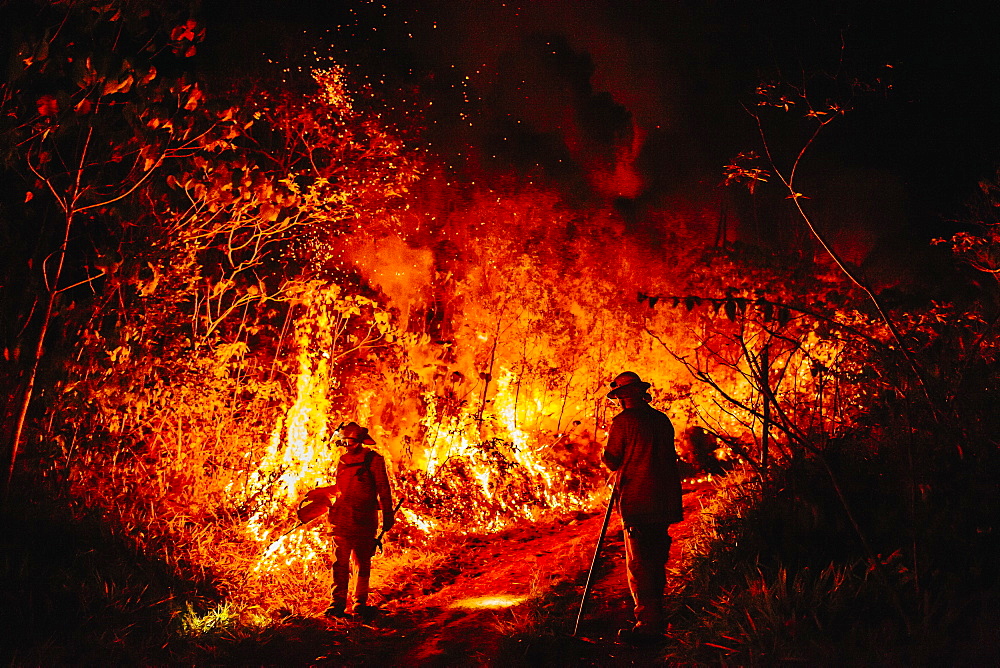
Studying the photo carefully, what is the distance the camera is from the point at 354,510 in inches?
266

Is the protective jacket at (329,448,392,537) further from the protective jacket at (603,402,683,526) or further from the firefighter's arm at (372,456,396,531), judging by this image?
the protective jacket at (603,402,683,526)

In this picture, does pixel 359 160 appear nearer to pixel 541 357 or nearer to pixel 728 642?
pixel 541 357

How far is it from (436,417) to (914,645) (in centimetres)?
914

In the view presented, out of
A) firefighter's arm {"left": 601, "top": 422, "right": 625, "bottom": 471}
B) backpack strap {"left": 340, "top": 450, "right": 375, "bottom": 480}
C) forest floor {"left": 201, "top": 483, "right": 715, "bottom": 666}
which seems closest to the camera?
forest floor {"left": 201, "top": 483, "right": 715, "bottom": 666}

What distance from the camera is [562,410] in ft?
53.5

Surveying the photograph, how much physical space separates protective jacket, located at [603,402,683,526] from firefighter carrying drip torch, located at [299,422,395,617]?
2409mm

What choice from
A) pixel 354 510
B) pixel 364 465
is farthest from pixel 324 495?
pixel 364 465

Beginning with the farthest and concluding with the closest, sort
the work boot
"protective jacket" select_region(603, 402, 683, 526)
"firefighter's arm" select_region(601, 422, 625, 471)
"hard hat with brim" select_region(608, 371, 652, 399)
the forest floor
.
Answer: the work boot < "hard hat with brim" select_region(608, 371, 652, 399) < "firefighter's arm" select_region(601, 422, 625, 471) < "protective jacket" select_region(603, 402, 683, 526) < the forest floor

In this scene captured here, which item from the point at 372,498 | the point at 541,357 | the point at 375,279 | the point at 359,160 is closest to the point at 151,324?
the point at 372,498

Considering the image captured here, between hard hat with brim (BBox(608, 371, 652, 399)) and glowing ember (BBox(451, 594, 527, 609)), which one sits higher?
hard hat with brim (BBox(608, 371, 652, 399))

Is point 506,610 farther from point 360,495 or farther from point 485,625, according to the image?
point 360,495

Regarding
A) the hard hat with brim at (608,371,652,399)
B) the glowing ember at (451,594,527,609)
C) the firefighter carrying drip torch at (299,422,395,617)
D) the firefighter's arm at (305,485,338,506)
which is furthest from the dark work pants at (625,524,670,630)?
the firefighter's arm at (305,485,338,506)

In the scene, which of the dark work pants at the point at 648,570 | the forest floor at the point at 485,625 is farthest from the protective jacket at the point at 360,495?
the dark work pants at the point at 648,570

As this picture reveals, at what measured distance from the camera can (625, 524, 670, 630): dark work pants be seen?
5461 millimetres
